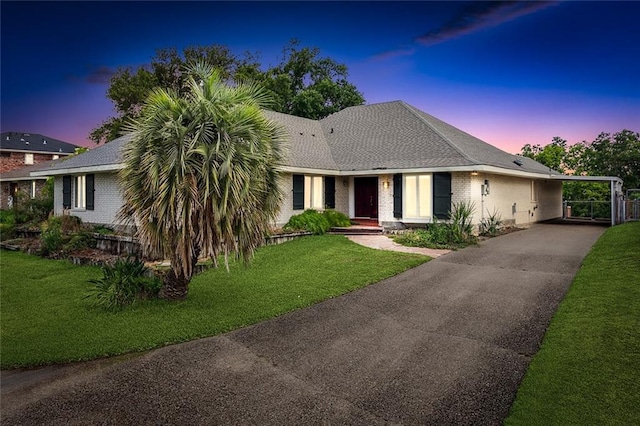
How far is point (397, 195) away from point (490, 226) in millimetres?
4061

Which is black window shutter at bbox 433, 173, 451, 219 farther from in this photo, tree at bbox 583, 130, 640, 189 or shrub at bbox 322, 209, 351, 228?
tree at bbox 583, 130, 640, 189

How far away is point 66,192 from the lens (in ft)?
59.4

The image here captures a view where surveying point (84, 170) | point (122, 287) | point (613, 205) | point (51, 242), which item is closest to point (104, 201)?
point (84, 170)

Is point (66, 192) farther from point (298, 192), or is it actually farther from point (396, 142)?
point (396, 142)

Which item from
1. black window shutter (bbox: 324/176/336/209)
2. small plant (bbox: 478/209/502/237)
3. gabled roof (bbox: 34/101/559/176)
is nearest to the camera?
small plant (bbox: 478/209/502/237)

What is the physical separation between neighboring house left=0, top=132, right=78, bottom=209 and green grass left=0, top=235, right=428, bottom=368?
65.8 ft

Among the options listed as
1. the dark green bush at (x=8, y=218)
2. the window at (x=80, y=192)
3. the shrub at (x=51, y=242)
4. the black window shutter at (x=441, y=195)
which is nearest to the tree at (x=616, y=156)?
the black window shutter at (x=441, y=195)

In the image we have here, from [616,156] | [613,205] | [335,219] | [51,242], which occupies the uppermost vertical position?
[616,156]

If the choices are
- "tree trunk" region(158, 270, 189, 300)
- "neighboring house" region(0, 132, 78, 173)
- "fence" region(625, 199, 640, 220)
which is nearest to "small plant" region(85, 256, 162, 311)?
"tree trunk" region(158, 270, 189, 300)

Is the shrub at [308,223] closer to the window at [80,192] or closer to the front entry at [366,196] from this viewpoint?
the front entry at [366,196]

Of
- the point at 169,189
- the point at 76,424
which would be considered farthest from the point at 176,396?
the point at 169,189

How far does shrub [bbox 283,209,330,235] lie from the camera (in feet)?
50.6

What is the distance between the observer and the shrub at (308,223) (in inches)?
607

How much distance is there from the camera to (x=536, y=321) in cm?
594
